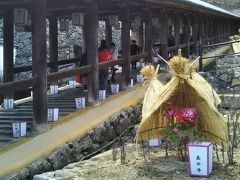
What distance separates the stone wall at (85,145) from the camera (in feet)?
21.4

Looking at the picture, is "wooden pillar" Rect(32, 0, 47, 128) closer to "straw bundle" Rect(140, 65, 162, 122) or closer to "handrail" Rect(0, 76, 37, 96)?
"handrail" Rect(0, 76, 37, 96)

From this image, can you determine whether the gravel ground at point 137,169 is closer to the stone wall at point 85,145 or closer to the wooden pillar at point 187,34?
the stone wall at point 85,145

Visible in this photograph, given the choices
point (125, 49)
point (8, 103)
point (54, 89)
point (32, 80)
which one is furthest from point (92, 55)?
point (32, 80)

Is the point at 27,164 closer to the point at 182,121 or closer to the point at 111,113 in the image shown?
the point at 182,121

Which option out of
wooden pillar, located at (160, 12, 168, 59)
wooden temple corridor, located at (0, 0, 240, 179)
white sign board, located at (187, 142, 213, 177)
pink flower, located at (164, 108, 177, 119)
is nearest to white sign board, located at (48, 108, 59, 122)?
wooden temple corridor, located at (0, 0, 240, 179)

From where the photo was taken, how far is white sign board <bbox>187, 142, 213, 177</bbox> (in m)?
5.77

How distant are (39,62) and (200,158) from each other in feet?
13.0

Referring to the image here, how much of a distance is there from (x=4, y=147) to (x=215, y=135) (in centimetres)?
346

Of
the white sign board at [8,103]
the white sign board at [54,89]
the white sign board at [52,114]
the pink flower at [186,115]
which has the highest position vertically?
the white sign board at [54,89]

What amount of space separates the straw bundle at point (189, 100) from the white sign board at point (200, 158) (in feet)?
1.59

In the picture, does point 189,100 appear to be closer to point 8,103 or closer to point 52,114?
point 52,114

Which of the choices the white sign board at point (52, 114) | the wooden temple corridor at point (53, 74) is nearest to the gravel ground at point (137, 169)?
Answer: the wooden temple corridor at point (53, 74)

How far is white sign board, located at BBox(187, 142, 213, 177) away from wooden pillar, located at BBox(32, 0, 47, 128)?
3.58 meters

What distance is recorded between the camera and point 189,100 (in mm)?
6352
